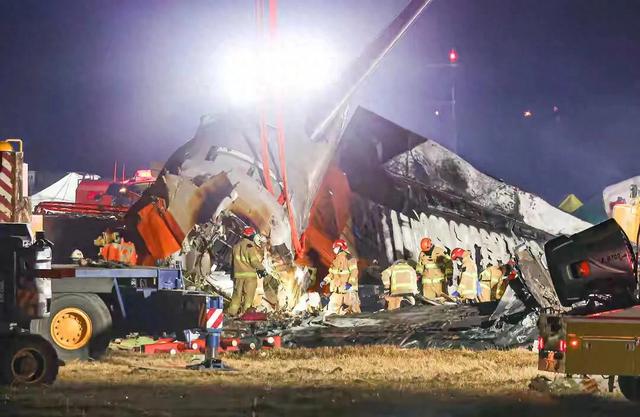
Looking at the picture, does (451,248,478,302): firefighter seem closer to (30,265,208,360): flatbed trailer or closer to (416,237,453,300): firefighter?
(416,237,453,300): firefighter

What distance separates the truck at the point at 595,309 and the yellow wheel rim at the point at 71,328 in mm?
6594

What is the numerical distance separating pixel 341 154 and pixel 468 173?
12.6ft

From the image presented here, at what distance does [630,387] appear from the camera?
420 inches

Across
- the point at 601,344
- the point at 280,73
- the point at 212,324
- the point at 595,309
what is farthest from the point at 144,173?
the point at 601,344

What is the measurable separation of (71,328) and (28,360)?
263 centimetres

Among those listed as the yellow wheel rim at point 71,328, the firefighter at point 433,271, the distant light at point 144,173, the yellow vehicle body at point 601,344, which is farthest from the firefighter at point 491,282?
the distant light at point 144,173

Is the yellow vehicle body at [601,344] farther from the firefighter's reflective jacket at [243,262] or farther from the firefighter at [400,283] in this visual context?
the firefighter's reflective jacket at [243,262]

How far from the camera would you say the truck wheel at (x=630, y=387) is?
1062 cm

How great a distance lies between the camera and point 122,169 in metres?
39.4

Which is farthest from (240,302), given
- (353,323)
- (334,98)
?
(334,98)

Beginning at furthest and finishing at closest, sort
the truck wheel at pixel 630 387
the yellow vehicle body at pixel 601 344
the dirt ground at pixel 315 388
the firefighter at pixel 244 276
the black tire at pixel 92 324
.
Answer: the firefighter at pixel 244 276 → the black tire at pixel 92 324 → the truck wheel at pixel 630 387 → the dirt ground at pixel 315 388 → the yellow vehicle body at pixel 601 344

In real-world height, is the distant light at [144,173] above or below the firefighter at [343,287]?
above

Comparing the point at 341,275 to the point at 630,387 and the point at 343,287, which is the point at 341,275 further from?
the point at 630,387

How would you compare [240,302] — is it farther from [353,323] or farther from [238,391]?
[238,391]
